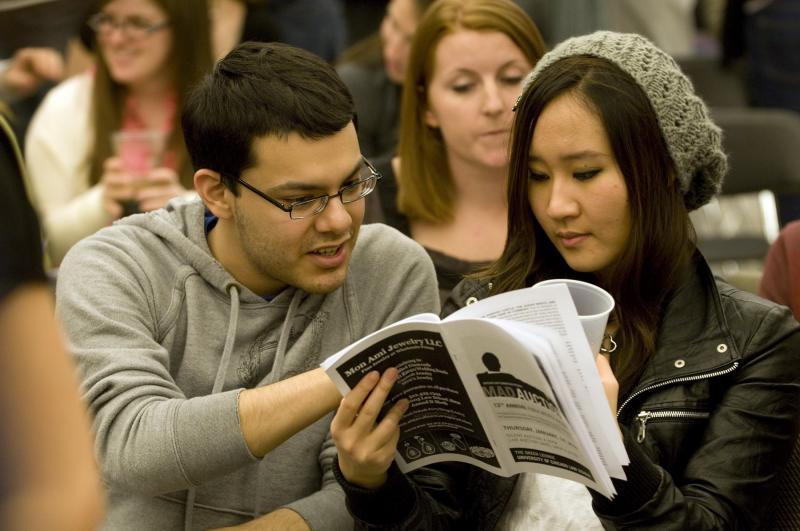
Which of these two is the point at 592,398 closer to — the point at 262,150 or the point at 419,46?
the point at 262,150

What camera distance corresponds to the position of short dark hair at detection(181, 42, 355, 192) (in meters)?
2.37

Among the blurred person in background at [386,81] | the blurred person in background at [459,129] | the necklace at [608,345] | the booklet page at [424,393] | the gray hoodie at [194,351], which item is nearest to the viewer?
the booklet page at [424,393]

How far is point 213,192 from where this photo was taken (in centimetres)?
250

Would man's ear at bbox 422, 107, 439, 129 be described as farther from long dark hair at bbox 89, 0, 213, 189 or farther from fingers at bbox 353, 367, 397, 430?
fingers at bbox 353, 367, 397, 430

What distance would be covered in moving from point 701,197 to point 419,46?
1.33 meters

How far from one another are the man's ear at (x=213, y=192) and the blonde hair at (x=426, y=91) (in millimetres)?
983

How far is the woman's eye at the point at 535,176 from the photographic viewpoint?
237cm

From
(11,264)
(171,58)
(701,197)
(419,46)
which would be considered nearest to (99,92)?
(171,58)

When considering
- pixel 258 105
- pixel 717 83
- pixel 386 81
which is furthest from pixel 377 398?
pixel 717 83

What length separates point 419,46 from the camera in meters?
3.55

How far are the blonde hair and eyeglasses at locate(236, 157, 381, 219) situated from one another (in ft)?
3.21

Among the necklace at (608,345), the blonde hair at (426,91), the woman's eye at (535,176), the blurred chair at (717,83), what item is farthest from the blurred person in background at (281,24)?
the necklace at (608,345)

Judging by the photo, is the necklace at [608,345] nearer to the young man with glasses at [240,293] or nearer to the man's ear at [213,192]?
the young man with glasses at [240,293]

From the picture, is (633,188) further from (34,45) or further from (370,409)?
(34,45)
